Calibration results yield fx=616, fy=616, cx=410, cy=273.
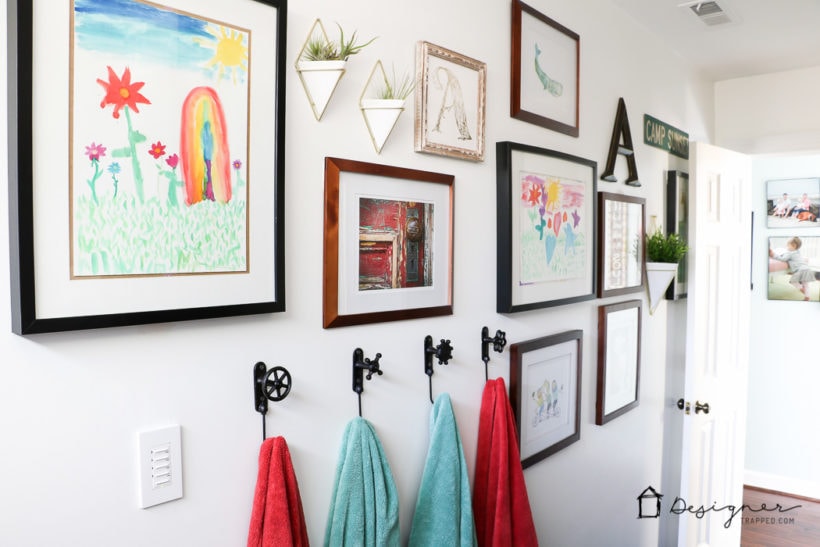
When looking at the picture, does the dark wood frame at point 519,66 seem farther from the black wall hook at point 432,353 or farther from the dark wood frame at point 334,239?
the black wall hook at point 432,353

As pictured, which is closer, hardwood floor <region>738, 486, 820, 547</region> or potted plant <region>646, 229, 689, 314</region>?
potted plant <region>646, 229, 689, 314</region>

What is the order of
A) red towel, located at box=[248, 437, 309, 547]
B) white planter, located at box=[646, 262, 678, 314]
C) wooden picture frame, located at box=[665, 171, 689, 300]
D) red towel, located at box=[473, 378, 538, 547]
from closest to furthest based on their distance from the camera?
red towel, located at box=[248, 437, 309, 547]
red towel, located at box=[473, 378, 538, 547]
white planter, located at box=[646, 262, 678, 314]
wooden picture frame, located at box=[665, 171, 689, 300]

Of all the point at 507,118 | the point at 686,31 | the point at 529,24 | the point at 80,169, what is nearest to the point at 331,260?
the point at 80,169

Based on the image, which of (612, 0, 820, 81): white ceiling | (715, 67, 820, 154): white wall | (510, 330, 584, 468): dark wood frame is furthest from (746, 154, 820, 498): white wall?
(510, 330, 584, 468): dark wood frame

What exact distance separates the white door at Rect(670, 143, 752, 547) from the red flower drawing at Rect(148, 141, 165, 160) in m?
2.08

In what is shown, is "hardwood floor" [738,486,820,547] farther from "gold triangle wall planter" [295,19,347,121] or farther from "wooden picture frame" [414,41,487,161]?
"gold triangle wall planter" [295,19,347,121]

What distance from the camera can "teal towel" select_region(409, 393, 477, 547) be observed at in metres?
1.28

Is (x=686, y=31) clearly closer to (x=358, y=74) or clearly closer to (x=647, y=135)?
(x=647, y=135)

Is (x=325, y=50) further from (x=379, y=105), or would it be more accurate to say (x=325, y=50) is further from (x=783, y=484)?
(x=783, y=484)

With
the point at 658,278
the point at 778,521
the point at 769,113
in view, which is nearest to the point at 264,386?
the point at 658,278

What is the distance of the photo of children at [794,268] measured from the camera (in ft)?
12.3

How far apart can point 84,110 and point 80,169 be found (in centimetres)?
8

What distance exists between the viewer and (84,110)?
30.8 inches

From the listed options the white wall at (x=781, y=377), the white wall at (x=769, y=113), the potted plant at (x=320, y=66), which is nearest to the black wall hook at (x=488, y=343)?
the potted plant at (x=320, y=66)
